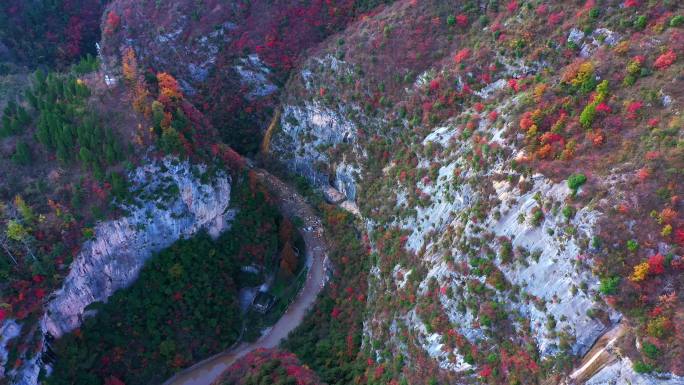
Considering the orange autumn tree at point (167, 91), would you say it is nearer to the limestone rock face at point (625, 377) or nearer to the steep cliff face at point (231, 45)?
the steep cliff face at point (231, 45)

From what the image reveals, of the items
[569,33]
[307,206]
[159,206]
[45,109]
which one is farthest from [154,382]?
[569,33]

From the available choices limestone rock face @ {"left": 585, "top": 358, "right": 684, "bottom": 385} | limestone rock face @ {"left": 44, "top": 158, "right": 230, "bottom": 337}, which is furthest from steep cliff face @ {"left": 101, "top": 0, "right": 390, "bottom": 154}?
limestone rock face @ {"left": 585, "top": 358, "right": 684, "bottom": 385}

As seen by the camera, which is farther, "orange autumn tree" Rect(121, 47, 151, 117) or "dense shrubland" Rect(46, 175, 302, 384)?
"orange autumn tree" Rect(121, 47, 151, 117)

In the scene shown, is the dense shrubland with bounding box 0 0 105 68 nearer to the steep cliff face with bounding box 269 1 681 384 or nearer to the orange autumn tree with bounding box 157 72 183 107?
the orange autumn tree with bounding box 157 72 183 107

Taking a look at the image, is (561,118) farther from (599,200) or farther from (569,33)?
(569,33)

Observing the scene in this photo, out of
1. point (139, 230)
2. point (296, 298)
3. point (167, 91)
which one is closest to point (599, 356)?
point (296, 298)

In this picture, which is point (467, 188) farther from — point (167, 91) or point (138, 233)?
point (167, 91)
